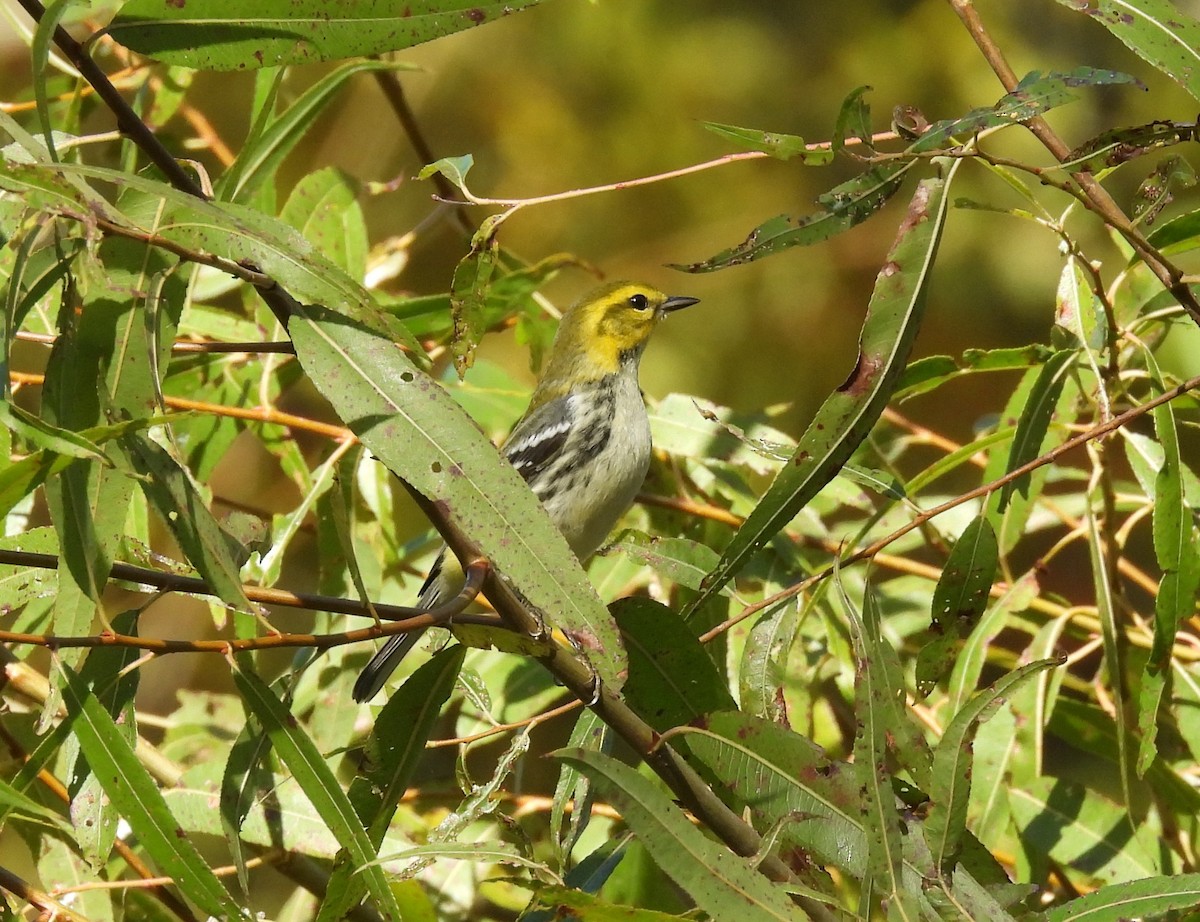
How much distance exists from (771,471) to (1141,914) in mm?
1421

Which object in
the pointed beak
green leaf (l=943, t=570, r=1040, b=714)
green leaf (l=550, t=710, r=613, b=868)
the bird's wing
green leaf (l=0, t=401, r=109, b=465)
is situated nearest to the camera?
green leaf (l=0, t=401, r=109, b=465)

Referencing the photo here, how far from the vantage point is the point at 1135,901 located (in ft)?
5.10

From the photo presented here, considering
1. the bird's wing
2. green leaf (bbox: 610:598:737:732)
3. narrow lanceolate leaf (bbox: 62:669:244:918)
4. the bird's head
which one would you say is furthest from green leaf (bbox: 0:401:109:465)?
the bird's head

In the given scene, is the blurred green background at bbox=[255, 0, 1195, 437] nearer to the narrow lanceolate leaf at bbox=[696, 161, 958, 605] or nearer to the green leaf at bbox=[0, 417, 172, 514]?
the narrow lanceolate leaf at bbox=[696, 161, 958, 605]

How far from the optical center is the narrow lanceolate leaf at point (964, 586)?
6.42ft

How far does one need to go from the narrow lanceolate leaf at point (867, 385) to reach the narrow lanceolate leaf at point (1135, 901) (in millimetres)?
573

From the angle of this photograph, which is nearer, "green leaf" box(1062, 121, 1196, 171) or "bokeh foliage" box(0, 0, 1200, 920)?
"bokeh foliage" box(0, 0, 1200, 920)

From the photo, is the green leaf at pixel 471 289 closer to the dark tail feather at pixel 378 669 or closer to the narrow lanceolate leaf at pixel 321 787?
the narrow lanceolate leaf at pixel 321 787

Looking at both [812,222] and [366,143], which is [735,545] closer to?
[812,222]

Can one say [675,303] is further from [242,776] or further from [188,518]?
[188,518]

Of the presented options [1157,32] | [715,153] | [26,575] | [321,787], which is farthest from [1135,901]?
[715,153]

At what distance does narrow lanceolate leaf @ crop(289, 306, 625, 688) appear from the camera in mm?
1354

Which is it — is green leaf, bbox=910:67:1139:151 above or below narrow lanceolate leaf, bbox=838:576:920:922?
above

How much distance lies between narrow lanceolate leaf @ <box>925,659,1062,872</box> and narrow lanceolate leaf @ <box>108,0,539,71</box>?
1017mm
